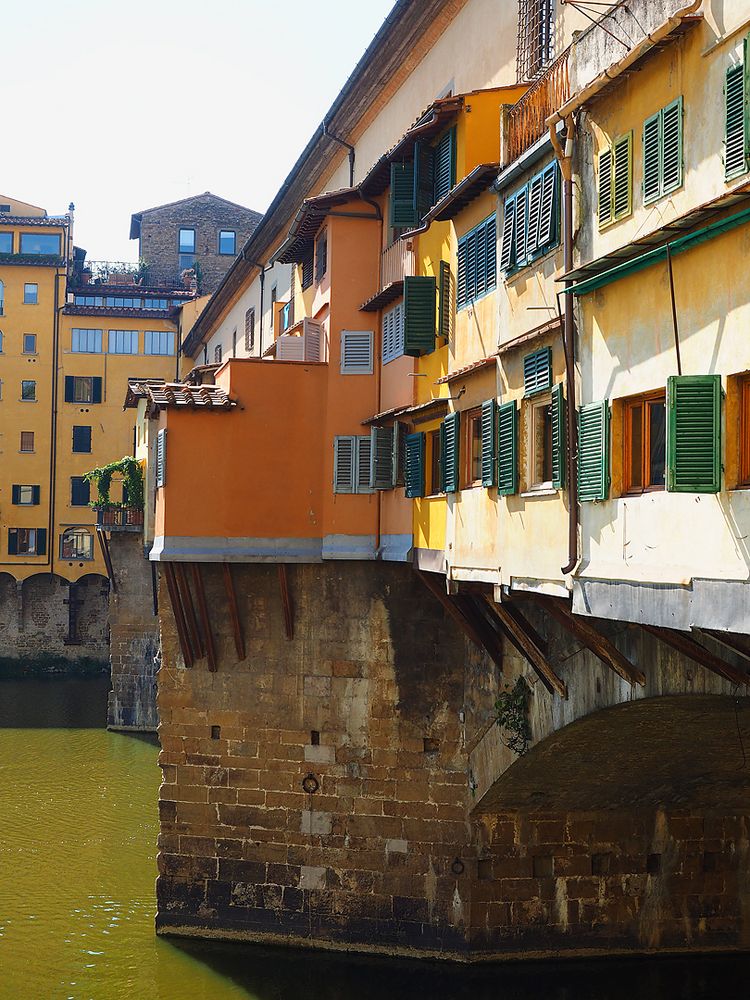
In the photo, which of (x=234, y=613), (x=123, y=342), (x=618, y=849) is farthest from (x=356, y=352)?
(x=123, y=342)

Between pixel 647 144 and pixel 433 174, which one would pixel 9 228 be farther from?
pixel 647 144

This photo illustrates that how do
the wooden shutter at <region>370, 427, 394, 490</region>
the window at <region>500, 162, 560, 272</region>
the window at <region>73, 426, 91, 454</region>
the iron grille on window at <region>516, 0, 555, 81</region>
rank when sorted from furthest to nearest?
the window at <region>73, 426, 91, 454</region>
the wooden shutter at <region>370, 427, 394, 490</region>
the iron grille on window at <region>516, 0, 555, 81</region>
the window at <region>500, 162, 560, 272</region>

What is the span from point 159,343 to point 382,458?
37.9 m

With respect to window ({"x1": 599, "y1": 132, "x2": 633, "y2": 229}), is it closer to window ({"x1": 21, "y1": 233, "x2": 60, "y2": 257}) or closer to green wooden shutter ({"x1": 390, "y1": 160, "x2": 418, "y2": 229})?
green wooden shutter ({"x1": 390, "y1": 160, "x2": 418, "y2": 229})

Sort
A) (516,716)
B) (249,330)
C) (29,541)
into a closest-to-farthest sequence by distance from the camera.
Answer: (516,716) → (249,330) → (29,541)

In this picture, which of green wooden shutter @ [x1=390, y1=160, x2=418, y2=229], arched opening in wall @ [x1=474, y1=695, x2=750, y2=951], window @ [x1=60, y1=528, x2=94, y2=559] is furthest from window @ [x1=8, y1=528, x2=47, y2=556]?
green wooden shutter @ [x1=390, y1=160, x2=418, y2=229]

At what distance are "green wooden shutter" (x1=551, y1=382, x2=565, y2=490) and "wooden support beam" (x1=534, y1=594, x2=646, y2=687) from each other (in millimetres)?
1554

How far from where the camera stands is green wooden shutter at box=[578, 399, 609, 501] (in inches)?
425

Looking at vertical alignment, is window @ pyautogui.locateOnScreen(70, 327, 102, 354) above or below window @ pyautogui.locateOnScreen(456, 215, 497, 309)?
above

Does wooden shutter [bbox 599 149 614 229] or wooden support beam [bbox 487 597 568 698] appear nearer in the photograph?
wooden shutter [bbox 599 149 614 229]

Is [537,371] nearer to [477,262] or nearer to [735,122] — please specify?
[477,262]

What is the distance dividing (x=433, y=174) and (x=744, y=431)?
8.68m

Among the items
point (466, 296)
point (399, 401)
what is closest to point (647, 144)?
point (466, 296)

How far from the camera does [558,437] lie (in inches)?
468
